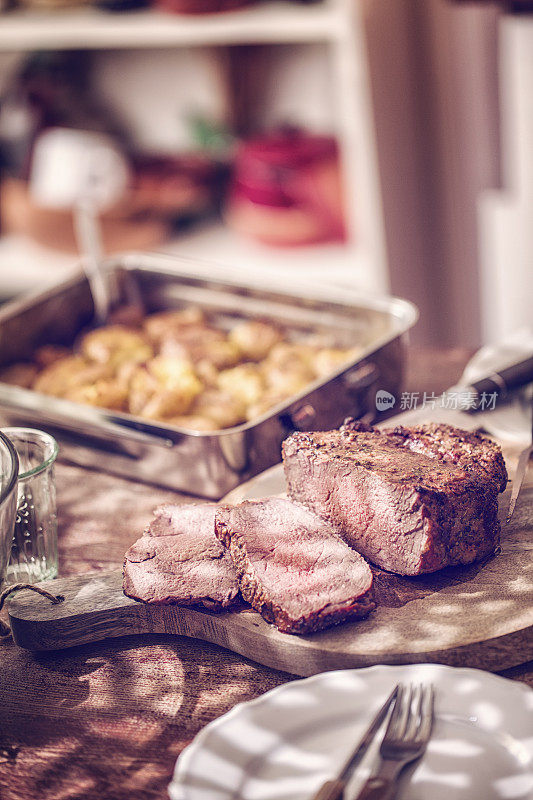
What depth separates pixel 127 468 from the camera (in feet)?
5.24

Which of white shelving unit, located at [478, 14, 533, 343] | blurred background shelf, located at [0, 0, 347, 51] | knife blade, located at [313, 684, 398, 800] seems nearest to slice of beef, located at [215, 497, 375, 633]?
knife blade, located at [313, 684, 398, 800]

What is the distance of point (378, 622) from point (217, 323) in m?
1.02

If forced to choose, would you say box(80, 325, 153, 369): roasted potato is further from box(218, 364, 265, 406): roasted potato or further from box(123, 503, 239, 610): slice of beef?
box(123, 503, 239, 610): slice of beef

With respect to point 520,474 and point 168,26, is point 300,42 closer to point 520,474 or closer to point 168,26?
point 168,26

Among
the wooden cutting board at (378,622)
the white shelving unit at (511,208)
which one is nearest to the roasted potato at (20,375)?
the wooden cutting board at (378,622)

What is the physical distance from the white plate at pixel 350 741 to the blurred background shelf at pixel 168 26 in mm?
2133

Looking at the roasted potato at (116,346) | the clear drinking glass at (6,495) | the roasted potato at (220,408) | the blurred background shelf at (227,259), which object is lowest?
the blurred background shelf at (227,259)

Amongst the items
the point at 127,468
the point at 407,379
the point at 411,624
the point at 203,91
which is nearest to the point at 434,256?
the point at 203,91

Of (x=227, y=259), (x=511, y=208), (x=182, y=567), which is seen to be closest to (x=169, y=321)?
(x=182, y=567)

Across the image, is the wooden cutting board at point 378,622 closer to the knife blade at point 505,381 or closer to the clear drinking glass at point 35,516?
the clear drinking glass at point 35,516

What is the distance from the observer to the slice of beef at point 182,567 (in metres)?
1.19

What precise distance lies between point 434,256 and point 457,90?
22.3 inches

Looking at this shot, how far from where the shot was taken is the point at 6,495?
3.38 feet

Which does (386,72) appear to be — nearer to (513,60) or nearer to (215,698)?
(513,60)
